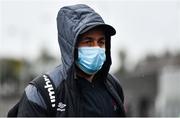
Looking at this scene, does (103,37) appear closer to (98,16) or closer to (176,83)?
(98,16)

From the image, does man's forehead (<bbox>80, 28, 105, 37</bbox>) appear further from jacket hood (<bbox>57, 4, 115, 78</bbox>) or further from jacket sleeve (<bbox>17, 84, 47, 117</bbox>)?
jacket sleeve (<bbox>17, 84, 47, 117</bbox>)

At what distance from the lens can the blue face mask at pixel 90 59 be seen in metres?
5.29

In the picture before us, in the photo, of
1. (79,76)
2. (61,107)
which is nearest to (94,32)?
(79,76)

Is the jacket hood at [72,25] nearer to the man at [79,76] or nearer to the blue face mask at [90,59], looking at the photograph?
the man at [79,76]

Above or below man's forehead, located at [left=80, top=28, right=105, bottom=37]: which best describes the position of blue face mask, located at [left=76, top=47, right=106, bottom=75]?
→ below

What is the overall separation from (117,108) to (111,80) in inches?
9.7

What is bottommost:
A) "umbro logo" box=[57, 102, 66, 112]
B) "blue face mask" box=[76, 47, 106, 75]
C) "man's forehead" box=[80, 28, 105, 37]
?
"umbro logo" box=[57, 102, 66, 112]

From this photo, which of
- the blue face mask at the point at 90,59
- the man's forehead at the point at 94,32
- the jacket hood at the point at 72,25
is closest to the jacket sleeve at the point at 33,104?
the jacket hood at the point at 72,25

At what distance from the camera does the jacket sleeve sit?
5.14 meters

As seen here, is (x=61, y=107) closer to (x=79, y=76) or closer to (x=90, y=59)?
(x=79, y=76)

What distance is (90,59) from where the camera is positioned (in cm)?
537

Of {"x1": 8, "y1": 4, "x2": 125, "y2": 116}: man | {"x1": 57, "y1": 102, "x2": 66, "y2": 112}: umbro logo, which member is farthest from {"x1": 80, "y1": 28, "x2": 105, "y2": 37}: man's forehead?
{"x1": 57, "y1": 102, "x2": 66, "y2": 112}: umbro logo

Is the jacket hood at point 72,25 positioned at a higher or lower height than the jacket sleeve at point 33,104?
higher

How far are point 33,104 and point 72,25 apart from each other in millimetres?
549
